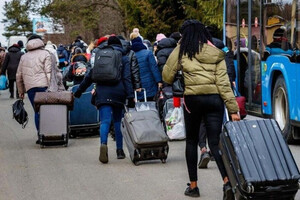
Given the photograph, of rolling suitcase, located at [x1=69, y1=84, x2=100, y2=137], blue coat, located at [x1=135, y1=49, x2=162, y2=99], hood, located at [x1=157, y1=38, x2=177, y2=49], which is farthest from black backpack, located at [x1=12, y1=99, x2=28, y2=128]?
hood, located at [x1=157, y1=38, x2=177, y2=49]

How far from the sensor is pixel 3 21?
156 meters

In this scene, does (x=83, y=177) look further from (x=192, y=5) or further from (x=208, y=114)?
(x=192, y=5)

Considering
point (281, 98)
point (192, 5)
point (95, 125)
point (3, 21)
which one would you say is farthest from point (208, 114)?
point (3, 21)

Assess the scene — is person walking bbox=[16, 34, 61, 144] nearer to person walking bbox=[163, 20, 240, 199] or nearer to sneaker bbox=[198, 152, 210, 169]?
sneaker bbox=[198, 152, 210, 169]

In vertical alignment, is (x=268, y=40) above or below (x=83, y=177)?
above

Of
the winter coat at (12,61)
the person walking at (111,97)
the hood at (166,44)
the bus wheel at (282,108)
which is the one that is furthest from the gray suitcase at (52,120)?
the winter coat at (12,61)

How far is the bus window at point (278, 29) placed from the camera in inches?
→ 527

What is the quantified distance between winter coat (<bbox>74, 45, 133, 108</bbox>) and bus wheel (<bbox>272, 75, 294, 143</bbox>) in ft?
9.39

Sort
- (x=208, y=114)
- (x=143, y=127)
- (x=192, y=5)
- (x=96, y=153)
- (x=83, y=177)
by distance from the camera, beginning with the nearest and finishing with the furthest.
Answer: (x=208, y=114), (x=83, y=177), (x=143, y=127), (x=96, y=153), (x=192, y=5)

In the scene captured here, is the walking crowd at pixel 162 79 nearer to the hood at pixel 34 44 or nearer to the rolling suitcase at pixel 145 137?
the hood at pixel 34 44

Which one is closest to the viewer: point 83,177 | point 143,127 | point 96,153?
point 83,177

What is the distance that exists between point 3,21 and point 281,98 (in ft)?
477

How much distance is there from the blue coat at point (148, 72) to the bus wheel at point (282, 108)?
1837mm

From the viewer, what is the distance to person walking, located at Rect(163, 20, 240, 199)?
838cm
